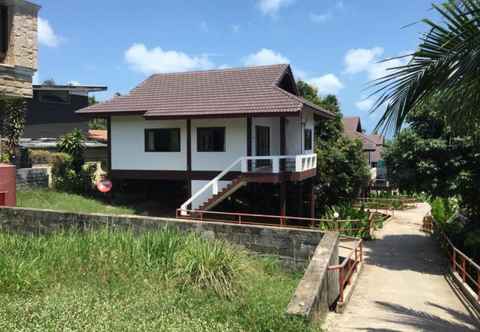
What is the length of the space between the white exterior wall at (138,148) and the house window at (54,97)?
1100 centimetres

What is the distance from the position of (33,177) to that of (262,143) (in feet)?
33.5

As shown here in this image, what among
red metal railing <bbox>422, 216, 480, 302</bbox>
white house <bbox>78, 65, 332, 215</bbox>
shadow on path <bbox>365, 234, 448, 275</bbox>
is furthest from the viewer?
white house <bbox>78, 65, 332, 215</bbox>

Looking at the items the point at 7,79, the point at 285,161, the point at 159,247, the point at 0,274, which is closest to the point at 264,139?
the point at 285,161

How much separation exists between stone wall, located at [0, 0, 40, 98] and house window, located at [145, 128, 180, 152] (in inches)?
259

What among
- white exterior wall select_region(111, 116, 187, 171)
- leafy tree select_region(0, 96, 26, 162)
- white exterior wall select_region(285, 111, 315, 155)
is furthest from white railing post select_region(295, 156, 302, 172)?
leafy tree select_region(0, 96, 26, 162)

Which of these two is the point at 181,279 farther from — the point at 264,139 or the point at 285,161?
the point at 264,139

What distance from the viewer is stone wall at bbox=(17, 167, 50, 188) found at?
60.0ft

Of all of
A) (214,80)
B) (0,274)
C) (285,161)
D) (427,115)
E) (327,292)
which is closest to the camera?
(0,274)

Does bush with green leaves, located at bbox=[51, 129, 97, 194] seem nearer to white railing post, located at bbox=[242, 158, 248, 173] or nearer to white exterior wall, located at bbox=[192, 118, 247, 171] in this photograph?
white exterior wall, located at bbox=[192, 118, 247, 171]

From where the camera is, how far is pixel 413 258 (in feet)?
55.2

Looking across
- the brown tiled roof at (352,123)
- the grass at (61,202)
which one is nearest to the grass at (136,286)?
the grass at (61,202)

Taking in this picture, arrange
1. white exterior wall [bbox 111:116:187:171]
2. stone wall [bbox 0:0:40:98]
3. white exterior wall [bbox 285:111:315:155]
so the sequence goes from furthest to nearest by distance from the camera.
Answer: white exterior wall [bbox 285:111:315:155], white exterior wall [bbox 111:116:187:171], stone wall [bbox 0:0:40:98]

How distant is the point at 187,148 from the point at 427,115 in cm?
1012

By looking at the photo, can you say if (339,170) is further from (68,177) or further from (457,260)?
(68,177)
